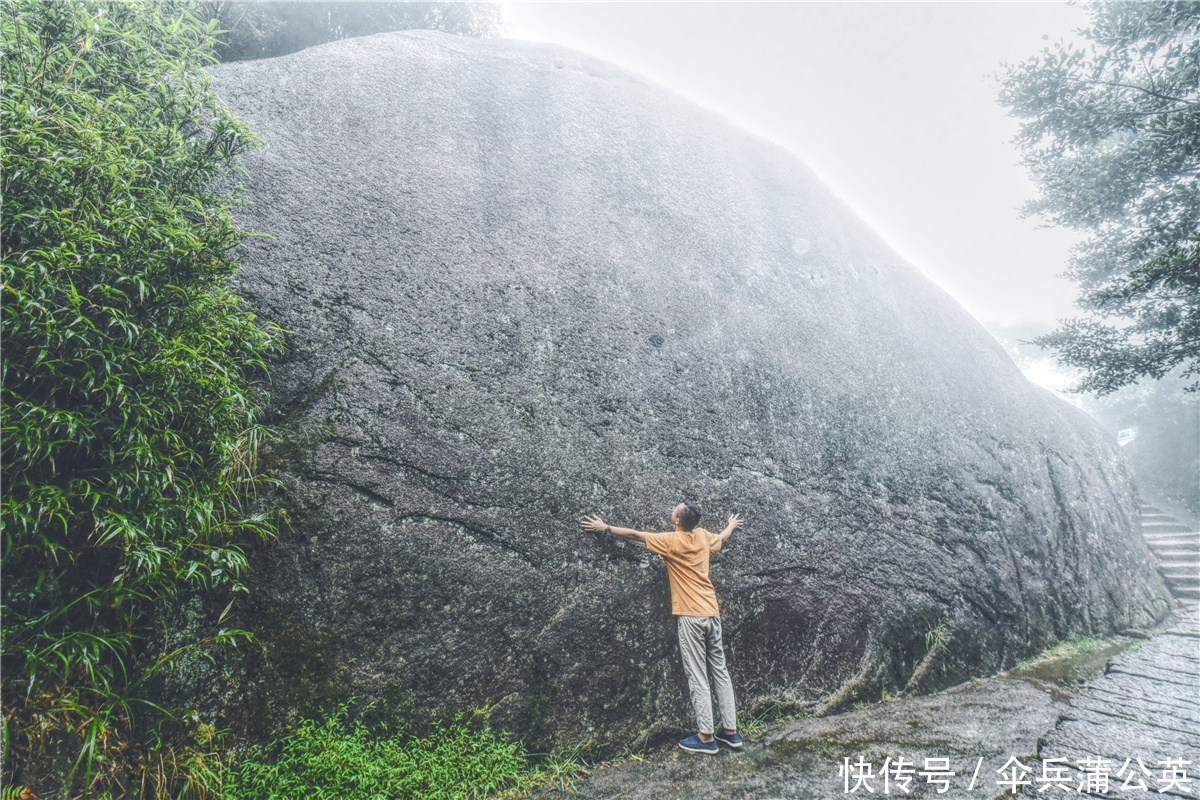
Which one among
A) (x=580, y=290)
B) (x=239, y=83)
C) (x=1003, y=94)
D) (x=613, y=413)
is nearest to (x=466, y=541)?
(x=613, y=413)

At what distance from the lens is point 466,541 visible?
365cm

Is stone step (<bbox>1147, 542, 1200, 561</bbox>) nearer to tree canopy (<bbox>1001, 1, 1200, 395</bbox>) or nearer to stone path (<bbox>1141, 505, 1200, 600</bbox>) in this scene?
stone path (<bbox>1141, 505, 1200, 600</bbox>)

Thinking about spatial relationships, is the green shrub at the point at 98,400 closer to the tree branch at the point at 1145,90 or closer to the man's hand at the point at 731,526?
the man's hand at the point at 731,526

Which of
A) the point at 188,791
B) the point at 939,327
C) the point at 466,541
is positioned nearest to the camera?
the point at 188,791

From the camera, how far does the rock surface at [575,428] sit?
3.48m

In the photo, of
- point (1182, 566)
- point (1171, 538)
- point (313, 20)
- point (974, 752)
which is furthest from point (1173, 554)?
point (313, 20)

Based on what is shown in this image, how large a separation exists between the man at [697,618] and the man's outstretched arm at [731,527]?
236 millimetres

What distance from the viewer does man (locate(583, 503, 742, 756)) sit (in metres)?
3.71

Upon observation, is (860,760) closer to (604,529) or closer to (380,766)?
(604,529)

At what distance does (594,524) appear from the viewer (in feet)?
13.0

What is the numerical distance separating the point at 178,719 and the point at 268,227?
12.2ft

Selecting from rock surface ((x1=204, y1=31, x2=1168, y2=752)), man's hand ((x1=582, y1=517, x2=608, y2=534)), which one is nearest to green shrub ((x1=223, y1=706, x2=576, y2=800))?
rock surface ((x1=204, y1=31, x2=1168, y2=752))

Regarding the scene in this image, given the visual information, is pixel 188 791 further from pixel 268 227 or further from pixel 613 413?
pixel 268 227

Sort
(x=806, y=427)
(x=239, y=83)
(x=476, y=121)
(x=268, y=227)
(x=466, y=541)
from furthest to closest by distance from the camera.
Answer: (x=476, y=121) → (x=806, y=427) → (x=239, y=83) → (x=268, y=227) → (x=466, y=541)
